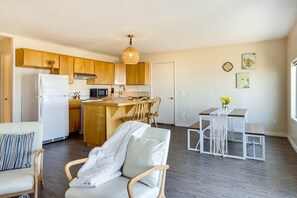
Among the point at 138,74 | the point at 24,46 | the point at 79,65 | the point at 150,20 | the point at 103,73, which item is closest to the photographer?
the point at 150,20

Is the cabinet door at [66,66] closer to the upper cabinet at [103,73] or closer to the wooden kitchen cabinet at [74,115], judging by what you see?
the wooden kitchen cabinet at [74,115]

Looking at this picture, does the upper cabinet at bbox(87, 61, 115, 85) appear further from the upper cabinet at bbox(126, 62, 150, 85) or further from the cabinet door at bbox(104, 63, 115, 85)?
the upper cabinet at bbox(126, 62, 150, 85)

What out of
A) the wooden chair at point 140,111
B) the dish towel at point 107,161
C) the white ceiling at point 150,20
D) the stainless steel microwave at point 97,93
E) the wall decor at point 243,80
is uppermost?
the white ceiling at point 150,20

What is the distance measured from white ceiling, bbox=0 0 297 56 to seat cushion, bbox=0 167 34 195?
7.43ft

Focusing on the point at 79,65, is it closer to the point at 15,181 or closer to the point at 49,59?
the point at 49,59

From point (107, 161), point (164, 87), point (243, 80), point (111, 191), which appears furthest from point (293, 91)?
point (111, 191)

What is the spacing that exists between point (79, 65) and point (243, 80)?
15.2 ft

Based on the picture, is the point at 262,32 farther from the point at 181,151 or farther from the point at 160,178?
the point at 160,178

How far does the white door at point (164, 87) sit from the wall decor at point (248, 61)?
6.85 ft

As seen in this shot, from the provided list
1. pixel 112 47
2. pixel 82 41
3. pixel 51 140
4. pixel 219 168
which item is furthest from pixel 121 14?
pixel 51 140

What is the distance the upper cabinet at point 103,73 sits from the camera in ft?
20.8

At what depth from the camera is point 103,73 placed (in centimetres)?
656

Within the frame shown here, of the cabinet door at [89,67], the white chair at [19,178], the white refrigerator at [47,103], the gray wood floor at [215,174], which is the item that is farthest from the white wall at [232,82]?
the white chair at [19,178]

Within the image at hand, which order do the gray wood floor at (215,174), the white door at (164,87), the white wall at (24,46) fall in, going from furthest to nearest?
1. the white door at (164,87)
2. the white wall at (24,46)
3. the gray wood floor at (215,174)
